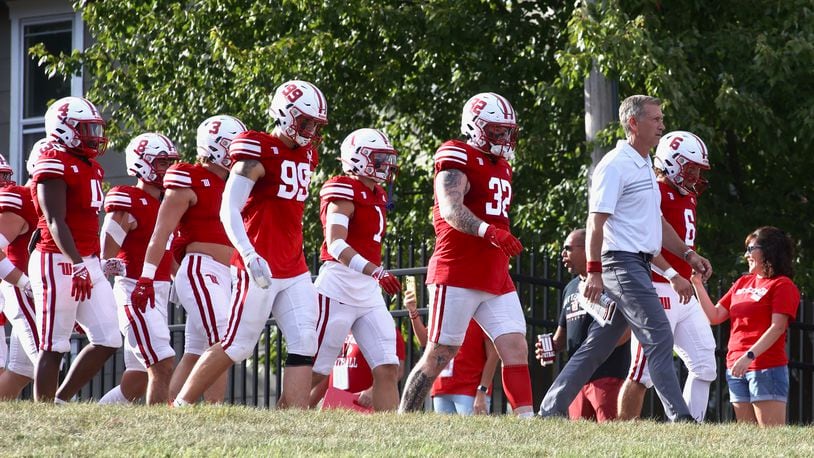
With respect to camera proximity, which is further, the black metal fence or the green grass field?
the black metal fence

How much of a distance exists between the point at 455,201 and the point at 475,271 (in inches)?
19.7

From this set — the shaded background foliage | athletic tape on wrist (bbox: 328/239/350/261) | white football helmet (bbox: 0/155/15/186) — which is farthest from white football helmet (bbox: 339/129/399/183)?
the shaded background foliage

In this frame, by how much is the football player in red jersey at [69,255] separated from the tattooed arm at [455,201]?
2388 mm

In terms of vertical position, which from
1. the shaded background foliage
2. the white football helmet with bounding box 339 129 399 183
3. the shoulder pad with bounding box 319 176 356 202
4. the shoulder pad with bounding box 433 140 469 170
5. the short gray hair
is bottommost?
the shoulder pad with bounding box 319 176 356 202

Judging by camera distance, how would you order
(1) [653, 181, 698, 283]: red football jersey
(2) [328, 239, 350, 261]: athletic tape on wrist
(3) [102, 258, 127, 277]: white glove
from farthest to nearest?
1. (1) [653, 181, 698, 283]: red football jersey
2. (3) [102, 258, 127, 277]: white glove
3. (2) [328, 239, 350, 261]: athletic tape on wrist

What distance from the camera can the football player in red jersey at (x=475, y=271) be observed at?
374 inches

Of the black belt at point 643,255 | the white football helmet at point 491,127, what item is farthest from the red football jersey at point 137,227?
the black belt at point 643,255

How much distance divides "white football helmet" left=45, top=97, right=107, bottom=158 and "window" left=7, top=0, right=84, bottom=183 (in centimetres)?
1222

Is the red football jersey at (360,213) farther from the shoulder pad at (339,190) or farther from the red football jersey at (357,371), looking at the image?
the red football jersey at (357,371)

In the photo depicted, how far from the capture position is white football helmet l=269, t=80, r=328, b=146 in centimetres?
934

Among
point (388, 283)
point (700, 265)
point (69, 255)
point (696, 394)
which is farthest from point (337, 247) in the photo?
point (696, 394)

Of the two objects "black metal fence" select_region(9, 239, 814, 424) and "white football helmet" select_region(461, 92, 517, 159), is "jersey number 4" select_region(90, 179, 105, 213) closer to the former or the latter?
"white football helmet" select_region(461, 92, 517, 159)

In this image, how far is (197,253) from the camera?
10.2 m

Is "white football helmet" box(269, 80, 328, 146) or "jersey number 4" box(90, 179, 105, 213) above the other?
"white football helmet" box(269, 80, 328, 146)
